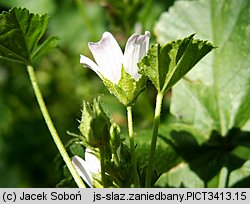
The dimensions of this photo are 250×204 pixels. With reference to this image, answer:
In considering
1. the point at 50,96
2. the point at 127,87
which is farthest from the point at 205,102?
the point at 50,96

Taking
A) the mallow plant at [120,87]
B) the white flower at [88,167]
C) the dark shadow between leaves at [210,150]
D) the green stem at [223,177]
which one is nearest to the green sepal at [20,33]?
the mallow plant at [120,87]

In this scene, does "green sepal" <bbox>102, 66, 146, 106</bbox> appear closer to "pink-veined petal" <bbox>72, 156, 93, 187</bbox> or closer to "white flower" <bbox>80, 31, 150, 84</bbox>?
"white flower" <bbox>80, 31, 150, 84</bbox>

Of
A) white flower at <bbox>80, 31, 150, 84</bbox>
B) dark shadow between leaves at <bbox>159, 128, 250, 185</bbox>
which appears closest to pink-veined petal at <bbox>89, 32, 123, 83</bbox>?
white flower at <bbox>80, 31, 150, 84</bbox>

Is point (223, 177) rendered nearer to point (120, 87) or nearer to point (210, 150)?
point (210, 150)

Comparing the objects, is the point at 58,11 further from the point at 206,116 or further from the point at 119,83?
the point at 119,83

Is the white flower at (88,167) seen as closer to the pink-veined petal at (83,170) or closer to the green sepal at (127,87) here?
the pink-veined petal at (83,170)

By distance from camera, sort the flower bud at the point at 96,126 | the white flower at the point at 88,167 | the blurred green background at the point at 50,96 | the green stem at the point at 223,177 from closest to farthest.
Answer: the flower bud at the point at 96,126 < the white flower at the point at 88,167 < the green stem at the point at 223,177 < the blurred green background at the point at 50,96
